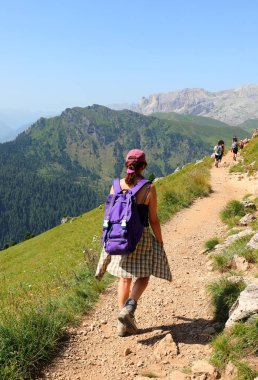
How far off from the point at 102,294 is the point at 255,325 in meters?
4.65

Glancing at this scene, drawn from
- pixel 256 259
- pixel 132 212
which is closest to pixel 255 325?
pixel 132 212

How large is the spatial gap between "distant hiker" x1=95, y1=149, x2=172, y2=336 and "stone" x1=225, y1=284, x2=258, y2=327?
1420 mm

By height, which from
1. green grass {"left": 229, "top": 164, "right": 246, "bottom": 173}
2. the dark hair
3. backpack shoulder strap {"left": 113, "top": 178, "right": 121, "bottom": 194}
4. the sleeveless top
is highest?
the dark hair

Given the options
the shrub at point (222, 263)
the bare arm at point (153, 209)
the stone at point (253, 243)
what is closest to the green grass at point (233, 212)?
the stone at point (253, 243)

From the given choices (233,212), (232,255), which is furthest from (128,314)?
(233,212)

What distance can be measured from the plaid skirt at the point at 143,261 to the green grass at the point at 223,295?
155 cm

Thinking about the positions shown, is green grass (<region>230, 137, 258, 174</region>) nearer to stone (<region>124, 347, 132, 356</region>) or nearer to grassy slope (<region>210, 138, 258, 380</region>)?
grassy slope (<region>210, 138, 258, 380</region>)

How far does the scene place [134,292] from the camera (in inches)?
277

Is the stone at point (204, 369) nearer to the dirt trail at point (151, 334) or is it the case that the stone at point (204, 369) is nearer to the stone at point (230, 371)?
the stone at point (230, 371)

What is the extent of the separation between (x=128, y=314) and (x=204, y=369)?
1681mm

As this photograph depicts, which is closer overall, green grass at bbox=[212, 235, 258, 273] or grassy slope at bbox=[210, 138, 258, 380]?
grassy slope at bbox=[210, 138, 258, 380]

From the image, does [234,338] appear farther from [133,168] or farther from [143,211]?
[133,168]

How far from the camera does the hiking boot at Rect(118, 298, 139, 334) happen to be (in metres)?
6.81

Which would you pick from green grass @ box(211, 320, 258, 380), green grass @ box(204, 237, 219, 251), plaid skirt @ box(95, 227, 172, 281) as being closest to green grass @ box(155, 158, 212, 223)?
green grass @ box(204, 237, 219, 251)
